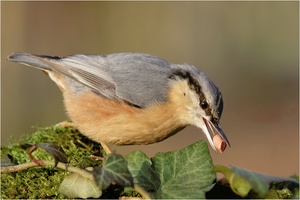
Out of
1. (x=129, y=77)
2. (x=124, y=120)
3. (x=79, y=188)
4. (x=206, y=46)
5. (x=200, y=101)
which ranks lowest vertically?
(x=206, y=46)

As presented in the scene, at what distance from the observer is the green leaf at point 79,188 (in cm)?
124

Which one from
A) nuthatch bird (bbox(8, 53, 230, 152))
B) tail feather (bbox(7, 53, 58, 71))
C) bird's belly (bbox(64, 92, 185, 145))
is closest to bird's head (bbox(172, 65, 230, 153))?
nuthatch bird (bbox(8, 53, 230, 152))

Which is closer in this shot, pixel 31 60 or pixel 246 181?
pixel 246 181

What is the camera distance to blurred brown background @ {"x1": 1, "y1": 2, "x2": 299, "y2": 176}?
7938 mm

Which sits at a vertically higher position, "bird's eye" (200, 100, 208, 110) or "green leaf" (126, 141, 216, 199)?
"green leaf" (126, 141, 216, 199)

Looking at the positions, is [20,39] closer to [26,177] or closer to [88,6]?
[88,6]

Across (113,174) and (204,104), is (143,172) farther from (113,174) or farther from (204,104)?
(204,104)

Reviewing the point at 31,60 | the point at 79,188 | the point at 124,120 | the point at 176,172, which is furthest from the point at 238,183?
the point at 31,60

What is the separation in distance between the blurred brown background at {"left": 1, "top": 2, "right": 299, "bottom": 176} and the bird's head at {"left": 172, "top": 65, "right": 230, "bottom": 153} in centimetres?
453

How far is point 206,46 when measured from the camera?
8.91 metres

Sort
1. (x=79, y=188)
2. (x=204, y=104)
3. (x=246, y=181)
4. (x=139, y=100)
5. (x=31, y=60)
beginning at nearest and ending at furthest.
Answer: (x=246, y=181) → (x=79, y=188) → (x=204, y=104) → (x=139, y=100) → (x=31, y=60)

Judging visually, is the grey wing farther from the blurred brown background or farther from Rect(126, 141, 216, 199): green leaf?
the blurred brown background

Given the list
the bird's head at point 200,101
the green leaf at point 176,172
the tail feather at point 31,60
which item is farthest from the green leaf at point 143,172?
the tail feather at point 31,60

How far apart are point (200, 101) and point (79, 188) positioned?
1844 millimetres
